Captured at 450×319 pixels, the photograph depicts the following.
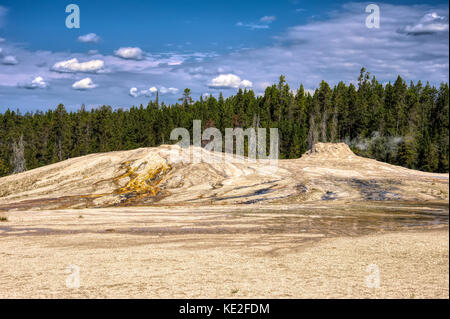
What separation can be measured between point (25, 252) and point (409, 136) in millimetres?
78272

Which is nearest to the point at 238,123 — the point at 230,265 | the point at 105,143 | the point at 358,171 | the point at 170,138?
the point at 170,138

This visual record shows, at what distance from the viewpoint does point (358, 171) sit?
44.5 meters

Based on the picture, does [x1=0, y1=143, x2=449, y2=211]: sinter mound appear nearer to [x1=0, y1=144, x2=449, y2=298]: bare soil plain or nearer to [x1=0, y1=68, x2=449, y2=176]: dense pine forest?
[x1=0, y1=144, x2=449, y2=298]: bare soil plain

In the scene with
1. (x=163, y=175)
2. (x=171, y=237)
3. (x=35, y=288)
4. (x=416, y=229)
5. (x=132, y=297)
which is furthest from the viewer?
(x=163, y=175)

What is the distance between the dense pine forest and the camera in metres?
93.0

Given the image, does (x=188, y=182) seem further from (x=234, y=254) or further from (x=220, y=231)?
(x=234, y=254)

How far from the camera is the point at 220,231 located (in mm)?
24594

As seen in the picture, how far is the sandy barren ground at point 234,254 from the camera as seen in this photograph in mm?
12672

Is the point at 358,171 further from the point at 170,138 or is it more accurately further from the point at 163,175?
the point at 170,138

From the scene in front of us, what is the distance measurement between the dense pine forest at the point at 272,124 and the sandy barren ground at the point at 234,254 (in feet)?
220

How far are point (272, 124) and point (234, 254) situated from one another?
300 ft

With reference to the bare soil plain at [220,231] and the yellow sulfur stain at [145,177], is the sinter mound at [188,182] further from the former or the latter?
the bare soil plain at [220,231]

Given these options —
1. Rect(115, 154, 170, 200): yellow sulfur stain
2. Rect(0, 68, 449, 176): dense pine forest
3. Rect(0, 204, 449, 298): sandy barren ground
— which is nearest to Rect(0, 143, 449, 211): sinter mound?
Rect(115, 154, 170, 200): yellow sulfur stain
